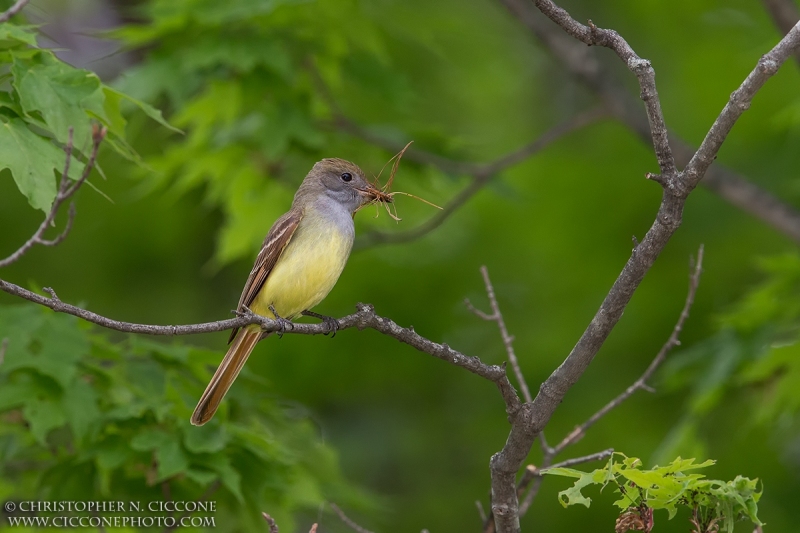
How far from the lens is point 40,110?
14.8 ft

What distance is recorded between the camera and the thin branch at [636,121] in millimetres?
7547

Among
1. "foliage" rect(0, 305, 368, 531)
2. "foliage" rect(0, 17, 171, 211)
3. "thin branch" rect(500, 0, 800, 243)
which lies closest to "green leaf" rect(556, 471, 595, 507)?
"foliage" rect(0, 305, 368, 531)

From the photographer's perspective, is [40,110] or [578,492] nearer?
[578,492]

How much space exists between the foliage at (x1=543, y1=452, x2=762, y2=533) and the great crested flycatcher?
2.32m

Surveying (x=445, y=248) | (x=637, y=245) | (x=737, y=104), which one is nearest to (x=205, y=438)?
(x=637, y=245)

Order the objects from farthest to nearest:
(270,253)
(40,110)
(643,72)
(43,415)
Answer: (270,253)
(43,415)
(40,110)
(643,72)

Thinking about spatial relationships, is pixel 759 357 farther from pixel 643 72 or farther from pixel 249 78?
pixel 249 78

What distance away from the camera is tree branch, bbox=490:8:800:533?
352 cm

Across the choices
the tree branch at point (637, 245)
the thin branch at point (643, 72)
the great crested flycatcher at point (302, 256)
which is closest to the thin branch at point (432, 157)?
the great crested flycatcher at point (302, 256)

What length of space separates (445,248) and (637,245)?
265 inches

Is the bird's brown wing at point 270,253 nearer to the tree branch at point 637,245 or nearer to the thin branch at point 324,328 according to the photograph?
the thin branch at point 324,328

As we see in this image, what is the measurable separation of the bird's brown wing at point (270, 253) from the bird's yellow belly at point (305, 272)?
51mm

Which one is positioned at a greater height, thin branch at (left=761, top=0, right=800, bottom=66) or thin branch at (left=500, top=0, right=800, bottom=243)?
thin branch at (left=761, top=0, right=800, bottom=66)

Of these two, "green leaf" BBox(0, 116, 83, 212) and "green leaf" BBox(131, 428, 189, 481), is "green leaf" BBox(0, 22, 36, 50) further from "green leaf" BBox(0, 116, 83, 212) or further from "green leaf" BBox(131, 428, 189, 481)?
"green leaf" BBox(131, 428, 189, 481)
